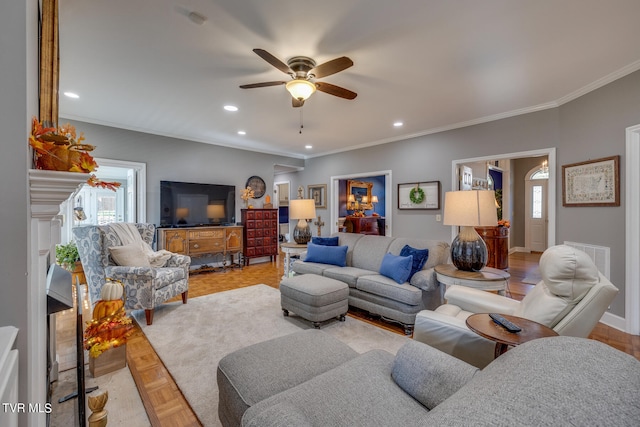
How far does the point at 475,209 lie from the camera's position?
248 cm

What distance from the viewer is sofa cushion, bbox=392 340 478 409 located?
1077mm

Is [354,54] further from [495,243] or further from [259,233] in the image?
[495,243]

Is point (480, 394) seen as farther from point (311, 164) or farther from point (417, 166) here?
point (311, 164)

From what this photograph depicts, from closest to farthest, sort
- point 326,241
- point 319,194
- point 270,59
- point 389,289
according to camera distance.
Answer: point 270,59 → point 389,289 → point 326,241 → point 319,194

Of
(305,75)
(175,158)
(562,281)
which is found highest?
(305,75)

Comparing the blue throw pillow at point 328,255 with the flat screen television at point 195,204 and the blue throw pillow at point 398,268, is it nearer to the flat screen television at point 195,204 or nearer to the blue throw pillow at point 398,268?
the blue throw pillow at point 398,268

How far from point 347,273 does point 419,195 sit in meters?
2.49

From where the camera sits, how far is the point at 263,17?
1980 mm

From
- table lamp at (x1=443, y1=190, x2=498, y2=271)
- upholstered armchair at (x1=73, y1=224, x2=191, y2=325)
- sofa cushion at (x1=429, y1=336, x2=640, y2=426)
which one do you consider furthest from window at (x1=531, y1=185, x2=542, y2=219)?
upholstered armchair at (x1=73, y1=224, x2=191, y2=325)

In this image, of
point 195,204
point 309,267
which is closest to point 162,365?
point 309,267

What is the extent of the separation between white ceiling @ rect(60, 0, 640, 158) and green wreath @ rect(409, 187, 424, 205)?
4.41 ft

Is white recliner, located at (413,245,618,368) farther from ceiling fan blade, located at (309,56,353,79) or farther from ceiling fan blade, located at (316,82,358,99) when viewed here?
ceiling fan blade, located at (316,82,358,99)

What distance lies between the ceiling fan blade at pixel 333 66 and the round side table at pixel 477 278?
79.8 inches

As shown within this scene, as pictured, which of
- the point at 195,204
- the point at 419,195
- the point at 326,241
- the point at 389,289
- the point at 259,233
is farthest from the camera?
the point at 259,233
